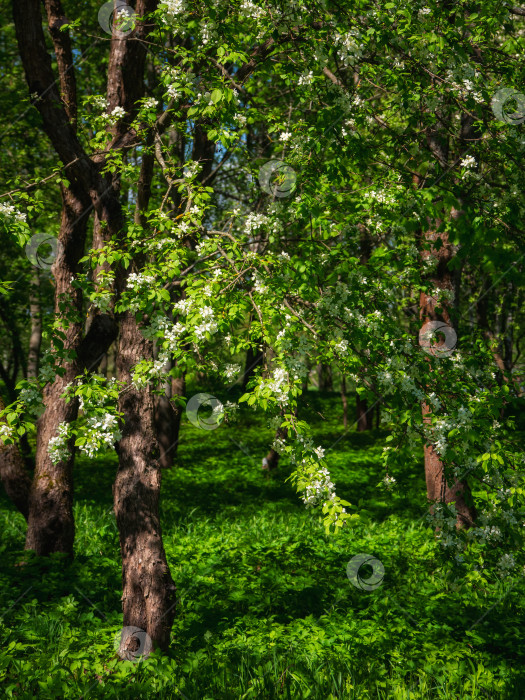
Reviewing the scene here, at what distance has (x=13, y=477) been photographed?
20.2 feet

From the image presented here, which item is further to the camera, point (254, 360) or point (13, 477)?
point (254, 360)

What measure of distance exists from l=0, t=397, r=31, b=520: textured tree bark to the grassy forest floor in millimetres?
610

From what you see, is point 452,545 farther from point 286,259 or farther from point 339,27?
point 339,27

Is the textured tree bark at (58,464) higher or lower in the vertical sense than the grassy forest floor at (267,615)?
higher

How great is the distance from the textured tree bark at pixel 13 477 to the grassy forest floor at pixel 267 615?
610 mm

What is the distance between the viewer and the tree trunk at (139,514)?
4.38 meters

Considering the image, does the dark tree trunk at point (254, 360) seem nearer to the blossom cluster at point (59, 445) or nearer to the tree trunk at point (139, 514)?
the tree trunk at point (139, 514)

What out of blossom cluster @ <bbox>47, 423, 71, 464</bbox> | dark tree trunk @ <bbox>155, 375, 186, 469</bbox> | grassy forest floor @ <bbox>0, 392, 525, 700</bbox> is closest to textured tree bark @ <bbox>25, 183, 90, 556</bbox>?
grassy forest floor @ <bbox>0, 392, 525, 700</bbox>

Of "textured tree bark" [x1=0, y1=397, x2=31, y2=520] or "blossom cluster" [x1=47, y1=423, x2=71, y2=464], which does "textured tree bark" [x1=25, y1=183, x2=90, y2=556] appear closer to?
"textured tree bark" [x1=0, y1=397, x2=31, y2=520]

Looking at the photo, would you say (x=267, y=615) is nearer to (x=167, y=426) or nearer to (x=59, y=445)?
(x=59, y=445)

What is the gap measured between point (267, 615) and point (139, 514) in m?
2.22

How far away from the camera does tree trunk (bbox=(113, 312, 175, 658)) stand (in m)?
4.38

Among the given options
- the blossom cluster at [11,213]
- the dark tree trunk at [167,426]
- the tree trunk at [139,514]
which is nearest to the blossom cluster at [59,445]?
the tree trunk at [139,514]

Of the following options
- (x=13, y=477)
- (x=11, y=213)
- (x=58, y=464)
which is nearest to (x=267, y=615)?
(x=58, y=464)
